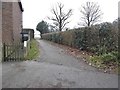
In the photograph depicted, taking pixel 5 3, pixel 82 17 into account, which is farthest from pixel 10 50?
pixel 82 17

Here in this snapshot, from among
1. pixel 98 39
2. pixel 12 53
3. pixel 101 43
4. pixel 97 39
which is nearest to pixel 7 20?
pixel 12 53

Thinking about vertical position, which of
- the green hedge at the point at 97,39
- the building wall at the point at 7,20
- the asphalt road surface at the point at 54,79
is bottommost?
the asphalt road surface at the point at 54,79

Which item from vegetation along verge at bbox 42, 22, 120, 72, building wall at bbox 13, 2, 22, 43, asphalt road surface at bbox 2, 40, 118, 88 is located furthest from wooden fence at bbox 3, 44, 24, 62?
building wall at bbox 13, 2, 22, 43

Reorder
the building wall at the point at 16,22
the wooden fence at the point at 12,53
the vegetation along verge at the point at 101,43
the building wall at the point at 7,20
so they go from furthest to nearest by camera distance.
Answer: the building wall at the point at 16,22
the building wall at the point at 7,20
the wooden fence at the point at 12,53
the vegetation along verge at the point at 101,43

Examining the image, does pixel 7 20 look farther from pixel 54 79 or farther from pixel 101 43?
pixel 54 79

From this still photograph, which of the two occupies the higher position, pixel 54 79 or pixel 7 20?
pixel 7 20

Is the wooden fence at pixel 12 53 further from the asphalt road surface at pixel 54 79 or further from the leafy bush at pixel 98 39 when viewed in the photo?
the leafy bush at pixel 98 39

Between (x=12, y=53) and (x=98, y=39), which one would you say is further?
(x=98, y=39)

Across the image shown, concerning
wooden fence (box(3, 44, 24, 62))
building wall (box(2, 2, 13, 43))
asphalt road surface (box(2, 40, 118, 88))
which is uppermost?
building wall (box(2, 2, 13, 43))

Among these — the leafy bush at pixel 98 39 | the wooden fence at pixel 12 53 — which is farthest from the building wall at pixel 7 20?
the wooden fence at pixel 12 53

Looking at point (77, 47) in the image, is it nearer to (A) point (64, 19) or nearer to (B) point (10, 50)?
(B) point (10, 50)

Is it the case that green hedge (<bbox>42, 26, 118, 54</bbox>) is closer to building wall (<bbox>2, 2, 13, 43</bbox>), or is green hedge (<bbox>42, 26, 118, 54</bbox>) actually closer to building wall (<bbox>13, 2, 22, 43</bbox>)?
building wall (<bbox>2, 2, 13, 43</bbox>)

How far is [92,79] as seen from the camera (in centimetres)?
884

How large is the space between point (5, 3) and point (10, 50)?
1067cm
